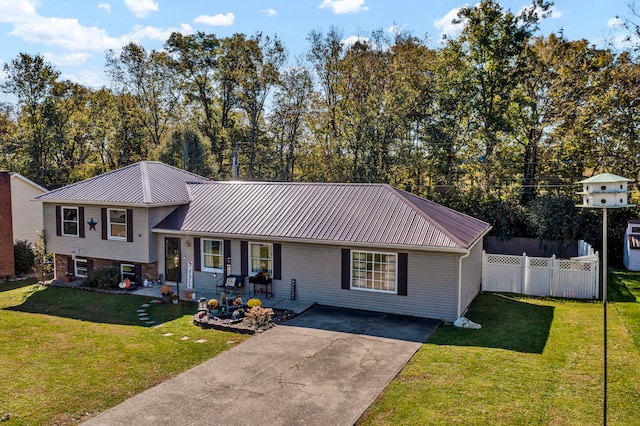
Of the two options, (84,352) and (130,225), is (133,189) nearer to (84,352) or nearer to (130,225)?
(130,225)

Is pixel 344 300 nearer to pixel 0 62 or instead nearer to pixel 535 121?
pixel 535 121

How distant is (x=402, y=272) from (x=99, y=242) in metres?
11.8

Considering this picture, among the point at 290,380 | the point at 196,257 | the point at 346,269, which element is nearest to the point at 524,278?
the point at 346,269

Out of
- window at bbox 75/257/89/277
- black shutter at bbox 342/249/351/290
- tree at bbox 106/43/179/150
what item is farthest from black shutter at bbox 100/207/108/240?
tree at bbox 106/43/179/150

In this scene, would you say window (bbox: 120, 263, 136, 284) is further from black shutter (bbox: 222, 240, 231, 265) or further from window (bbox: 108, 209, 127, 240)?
black shutter (bbox: 222, 240, 231, 265)

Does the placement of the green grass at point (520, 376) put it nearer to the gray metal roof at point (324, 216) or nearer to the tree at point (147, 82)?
the gray metal roof at point (324, 216)

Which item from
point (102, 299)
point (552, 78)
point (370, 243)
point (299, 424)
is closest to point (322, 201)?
point (370, 243)

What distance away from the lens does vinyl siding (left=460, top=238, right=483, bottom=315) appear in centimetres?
1349

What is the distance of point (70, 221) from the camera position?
720 inches

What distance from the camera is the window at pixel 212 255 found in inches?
631

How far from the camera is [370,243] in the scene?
43.5 feet

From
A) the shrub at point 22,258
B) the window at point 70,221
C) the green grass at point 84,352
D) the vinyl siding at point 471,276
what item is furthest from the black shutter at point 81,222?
the vinyl siding at point 471,276

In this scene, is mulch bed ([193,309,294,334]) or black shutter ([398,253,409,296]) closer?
mulch bed ([193,309,294,334])

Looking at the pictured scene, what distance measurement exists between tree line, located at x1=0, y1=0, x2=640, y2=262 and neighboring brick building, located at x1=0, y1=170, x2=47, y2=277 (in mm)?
10176
